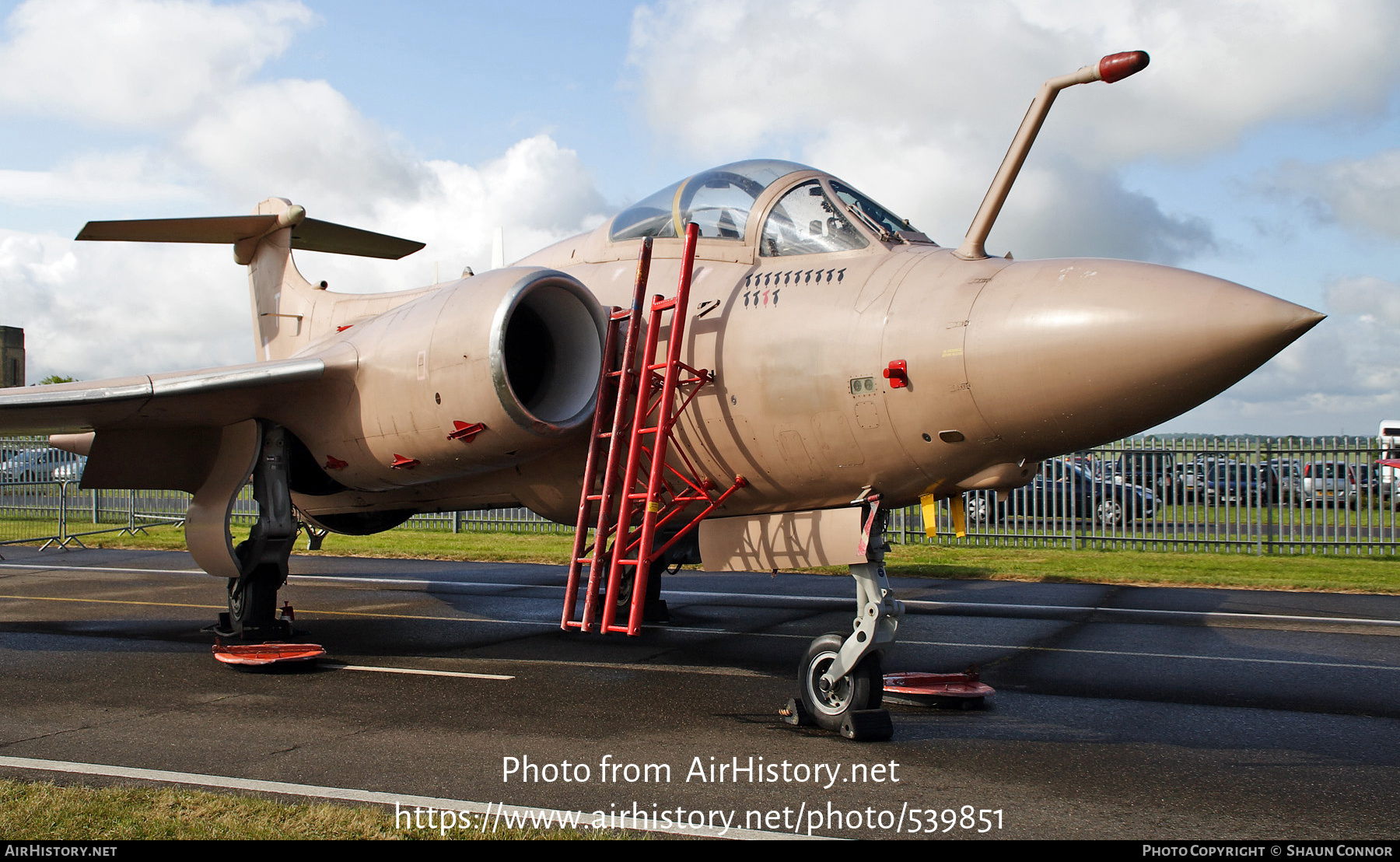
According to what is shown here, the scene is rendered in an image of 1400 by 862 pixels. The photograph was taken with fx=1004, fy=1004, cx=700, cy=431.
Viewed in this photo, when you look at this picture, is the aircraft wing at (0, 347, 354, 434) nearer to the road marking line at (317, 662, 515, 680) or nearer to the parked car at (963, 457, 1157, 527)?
the road marking line at (317, 662, 515, 680)

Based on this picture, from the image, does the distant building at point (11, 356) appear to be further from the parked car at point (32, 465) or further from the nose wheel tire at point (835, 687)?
the nose wheel tire at point (835, 687)

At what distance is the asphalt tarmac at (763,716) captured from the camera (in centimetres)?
467

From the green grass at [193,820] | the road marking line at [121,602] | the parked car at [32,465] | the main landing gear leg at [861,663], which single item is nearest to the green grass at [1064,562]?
the road marking line at [121,602]

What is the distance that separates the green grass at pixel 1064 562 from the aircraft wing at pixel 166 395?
28.6 feet

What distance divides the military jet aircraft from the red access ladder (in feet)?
0.33

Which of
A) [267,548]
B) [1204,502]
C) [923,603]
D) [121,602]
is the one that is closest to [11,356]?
[121,602]

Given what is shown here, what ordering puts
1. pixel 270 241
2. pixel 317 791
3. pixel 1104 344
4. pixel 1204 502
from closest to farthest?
pixel 1104 344, pixel 317 791, pixel 270 241, pixel 1204 502

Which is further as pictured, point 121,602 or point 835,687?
point 121,602

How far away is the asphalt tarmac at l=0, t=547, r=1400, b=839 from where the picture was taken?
15.3 feet

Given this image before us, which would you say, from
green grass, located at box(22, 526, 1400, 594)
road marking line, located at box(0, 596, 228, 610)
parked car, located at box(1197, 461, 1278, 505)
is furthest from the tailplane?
parked car, located at box(1197, 461, 1278, 505)

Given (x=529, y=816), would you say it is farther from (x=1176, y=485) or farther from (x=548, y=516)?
(x=1176, y=485)

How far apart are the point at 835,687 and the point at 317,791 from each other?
9.67 ft

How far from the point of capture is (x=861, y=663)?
598 cm

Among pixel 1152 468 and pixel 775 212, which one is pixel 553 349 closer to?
pixel 775 212
